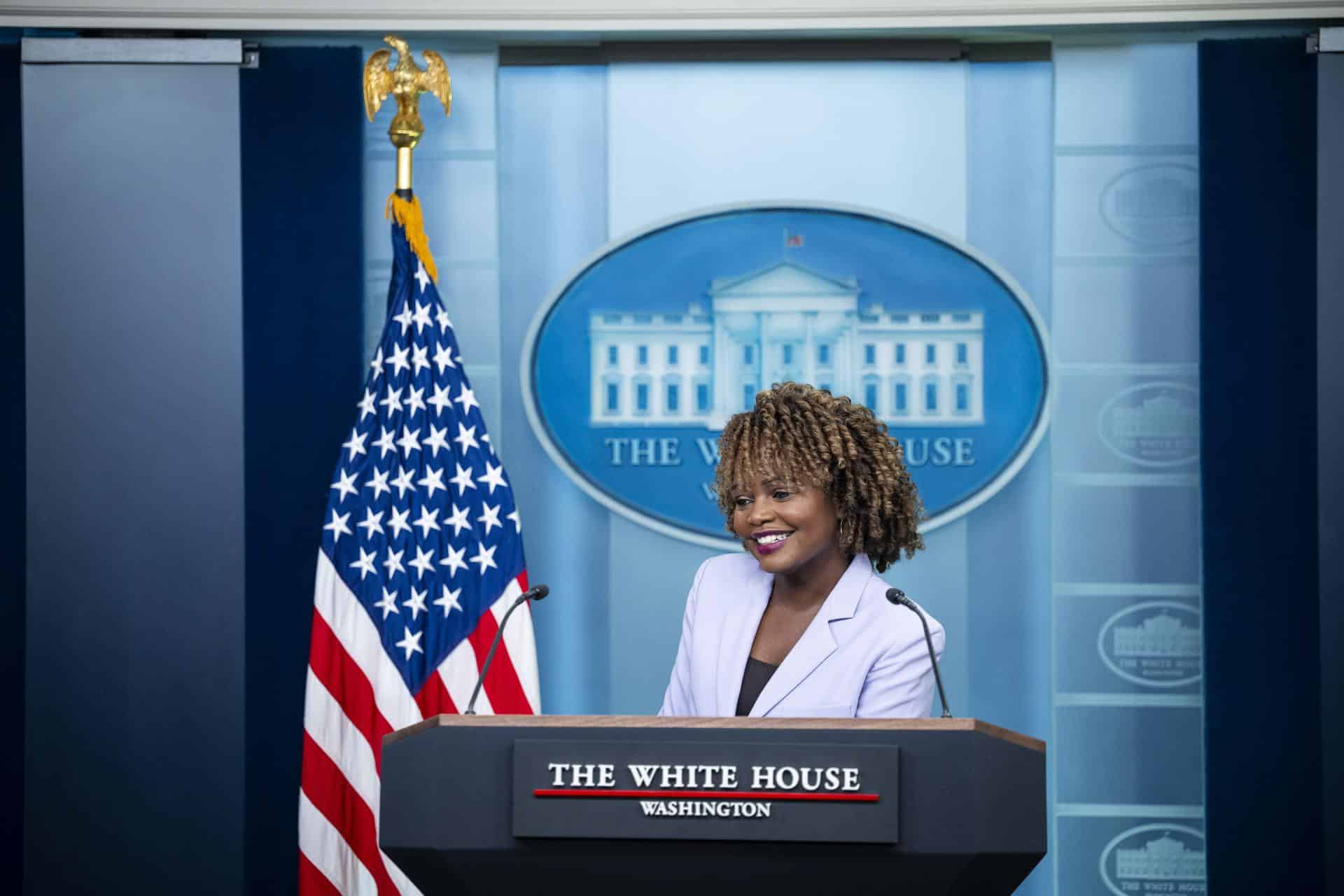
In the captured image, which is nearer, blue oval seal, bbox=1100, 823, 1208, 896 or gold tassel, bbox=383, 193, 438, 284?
gold tassel, bbox=383, 193, 438, 284

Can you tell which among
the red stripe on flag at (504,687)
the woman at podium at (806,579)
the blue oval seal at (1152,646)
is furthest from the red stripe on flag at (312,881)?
the blue oval seal at (1152,646)

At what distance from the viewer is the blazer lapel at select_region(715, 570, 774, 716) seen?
8.46 ft

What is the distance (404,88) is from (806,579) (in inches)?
72.6

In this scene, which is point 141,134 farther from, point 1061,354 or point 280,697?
point 1061,354

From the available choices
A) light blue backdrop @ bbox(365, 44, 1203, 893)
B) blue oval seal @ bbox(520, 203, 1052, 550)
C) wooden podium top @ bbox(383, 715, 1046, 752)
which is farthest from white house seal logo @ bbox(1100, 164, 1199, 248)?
wooden podium top @ bbox(383, 715, 1046, 752)

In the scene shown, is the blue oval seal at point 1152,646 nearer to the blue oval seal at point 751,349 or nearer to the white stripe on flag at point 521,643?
the blue oval seal at point 751,349

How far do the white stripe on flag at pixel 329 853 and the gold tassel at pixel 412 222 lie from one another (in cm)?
138

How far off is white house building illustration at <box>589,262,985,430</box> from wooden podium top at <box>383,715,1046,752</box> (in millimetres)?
2155

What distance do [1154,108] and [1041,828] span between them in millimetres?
2700

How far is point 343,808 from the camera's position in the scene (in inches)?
143

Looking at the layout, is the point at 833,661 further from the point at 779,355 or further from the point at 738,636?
the point at 779,355

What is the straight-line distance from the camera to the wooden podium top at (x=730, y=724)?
185 centimetres

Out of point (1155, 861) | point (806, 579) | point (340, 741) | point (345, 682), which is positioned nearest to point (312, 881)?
point (340, 741)

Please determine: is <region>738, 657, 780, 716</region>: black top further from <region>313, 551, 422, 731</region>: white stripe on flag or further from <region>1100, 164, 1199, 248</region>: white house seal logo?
<region>1100, 164, 1199, 248</region>: white house seal logo
